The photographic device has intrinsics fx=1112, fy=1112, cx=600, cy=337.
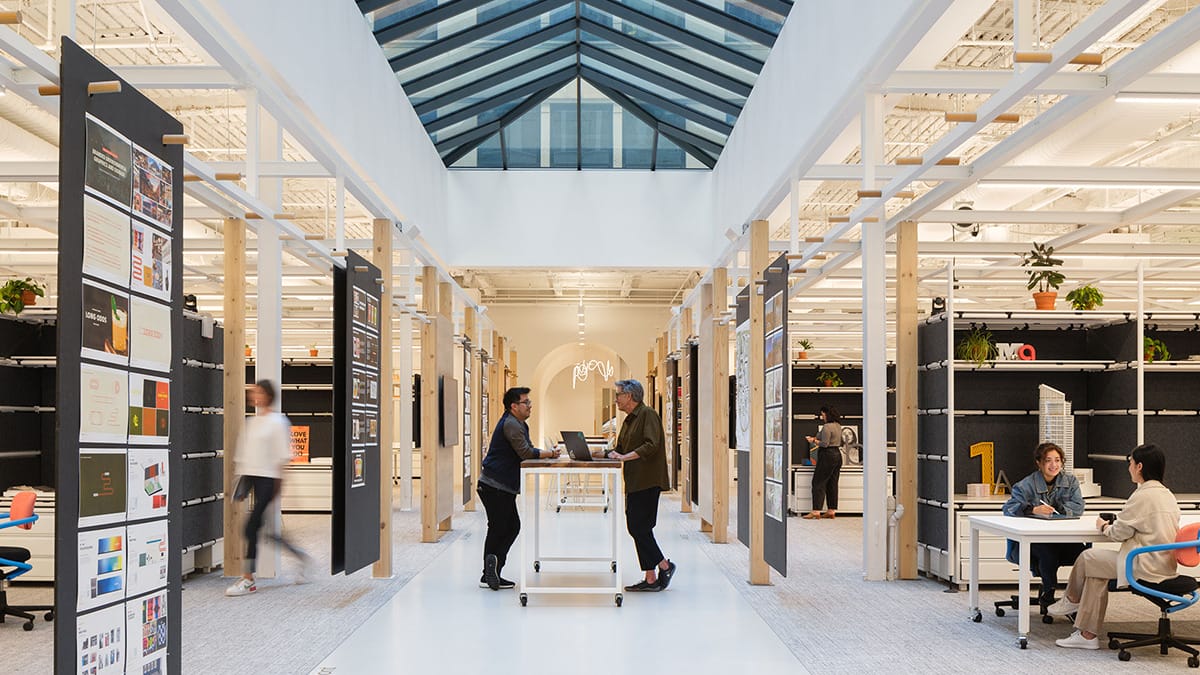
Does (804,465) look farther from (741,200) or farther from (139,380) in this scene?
(139,380)

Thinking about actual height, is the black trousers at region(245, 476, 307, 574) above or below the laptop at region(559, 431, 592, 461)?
below

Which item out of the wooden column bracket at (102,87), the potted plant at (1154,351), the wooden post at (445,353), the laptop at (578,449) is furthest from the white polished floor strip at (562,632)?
the potted plant at (1154,351)

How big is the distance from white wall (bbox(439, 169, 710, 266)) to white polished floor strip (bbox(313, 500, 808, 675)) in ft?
28.4

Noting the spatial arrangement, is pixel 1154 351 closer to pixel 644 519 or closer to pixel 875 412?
pixel 875 412

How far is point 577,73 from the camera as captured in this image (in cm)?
1695

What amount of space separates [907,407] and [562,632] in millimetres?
4042

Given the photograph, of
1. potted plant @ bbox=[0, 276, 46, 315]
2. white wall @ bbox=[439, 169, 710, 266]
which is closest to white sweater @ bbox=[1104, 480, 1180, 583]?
potted plant @ bbox=[0, 276, 46, 315]

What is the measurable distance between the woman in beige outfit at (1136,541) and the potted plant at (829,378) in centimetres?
1048

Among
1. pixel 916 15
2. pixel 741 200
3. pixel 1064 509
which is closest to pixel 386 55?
pixel 741 200

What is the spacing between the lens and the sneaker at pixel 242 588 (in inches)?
347

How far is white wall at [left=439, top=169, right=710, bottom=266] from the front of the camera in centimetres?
1852

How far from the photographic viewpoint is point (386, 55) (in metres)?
13.1

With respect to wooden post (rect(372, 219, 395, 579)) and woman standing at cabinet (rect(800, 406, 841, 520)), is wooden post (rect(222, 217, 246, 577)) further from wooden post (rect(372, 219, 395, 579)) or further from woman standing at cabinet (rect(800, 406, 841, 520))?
woman standing at cabinet (rect(800, 406, 841, 520))

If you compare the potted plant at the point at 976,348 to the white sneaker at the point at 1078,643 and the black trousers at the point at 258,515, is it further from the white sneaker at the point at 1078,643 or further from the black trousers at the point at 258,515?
the black trousers at the point at 258,515
